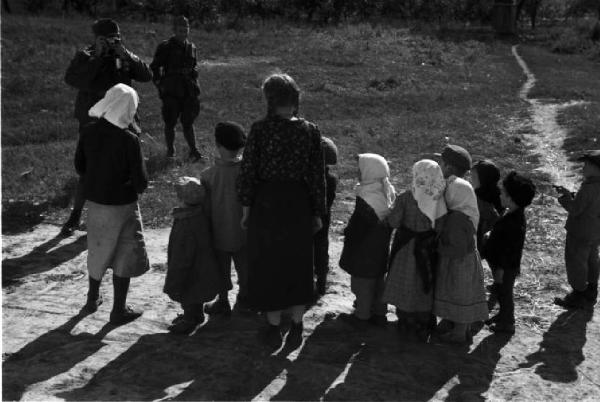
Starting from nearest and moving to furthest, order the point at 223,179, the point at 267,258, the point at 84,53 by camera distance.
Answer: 1. the point at 267,258
2. the point at 223,179
3. the point at 84,53

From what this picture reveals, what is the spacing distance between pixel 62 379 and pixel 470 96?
603 inches

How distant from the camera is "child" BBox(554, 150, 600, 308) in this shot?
5977 millimetres

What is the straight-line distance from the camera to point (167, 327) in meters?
5.50

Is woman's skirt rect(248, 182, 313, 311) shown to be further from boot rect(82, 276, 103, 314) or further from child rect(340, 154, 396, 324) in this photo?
boot rect(82, 276, 103, 314)

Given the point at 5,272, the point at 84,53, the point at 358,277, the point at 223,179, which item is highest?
the point at 84,53

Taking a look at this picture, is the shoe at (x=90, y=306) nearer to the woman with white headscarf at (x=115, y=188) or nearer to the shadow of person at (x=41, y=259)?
the woman with white headscarf at (x=115, y=188)

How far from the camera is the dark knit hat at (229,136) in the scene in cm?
530

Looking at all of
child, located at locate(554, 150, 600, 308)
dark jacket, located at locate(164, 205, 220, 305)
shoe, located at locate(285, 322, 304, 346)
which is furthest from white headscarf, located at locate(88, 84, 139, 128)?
child, located at locate(554, 150, 600, 308)

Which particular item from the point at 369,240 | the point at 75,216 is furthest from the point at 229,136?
the point at 75,216

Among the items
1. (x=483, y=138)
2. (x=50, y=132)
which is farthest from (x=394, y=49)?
(x=50, y=132)

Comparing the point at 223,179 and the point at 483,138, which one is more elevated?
the point at 223,179

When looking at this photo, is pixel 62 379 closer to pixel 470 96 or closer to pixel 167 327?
pixel 167 327

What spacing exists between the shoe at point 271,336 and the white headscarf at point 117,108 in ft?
5.42

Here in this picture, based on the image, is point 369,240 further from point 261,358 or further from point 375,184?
point 261,358
